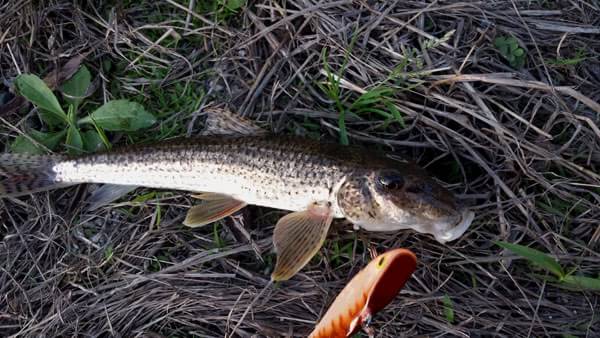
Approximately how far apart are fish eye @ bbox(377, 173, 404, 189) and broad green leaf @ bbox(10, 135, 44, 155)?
2810 millimetres

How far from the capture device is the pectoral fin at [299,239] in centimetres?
353

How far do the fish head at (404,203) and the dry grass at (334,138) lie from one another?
0.38 meters

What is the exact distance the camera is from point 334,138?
4.10 meters

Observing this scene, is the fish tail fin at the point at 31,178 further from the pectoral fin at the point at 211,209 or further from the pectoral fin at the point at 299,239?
the pectoral fin at the point at 299,239

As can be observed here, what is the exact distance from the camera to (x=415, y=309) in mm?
3715

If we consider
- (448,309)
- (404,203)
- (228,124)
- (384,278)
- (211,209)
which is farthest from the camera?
(228,124)

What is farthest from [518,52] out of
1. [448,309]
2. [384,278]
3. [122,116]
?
[122,116]

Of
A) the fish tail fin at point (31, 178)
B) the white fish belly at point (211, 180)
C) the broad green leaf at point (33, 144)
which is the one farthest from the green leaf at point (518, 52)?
the broad green leaf at point (33, 144)

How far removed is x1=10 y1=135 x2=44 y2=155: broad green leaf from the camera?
169 inches

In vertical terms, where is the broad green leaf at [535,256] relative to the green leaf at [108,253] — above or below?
above

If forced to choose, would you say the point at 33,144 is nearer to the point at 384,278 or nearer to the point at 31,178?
the point at 31,178

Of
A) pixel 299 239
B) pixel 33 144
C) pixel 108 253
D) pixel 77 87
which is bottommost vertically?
pixel 108 253

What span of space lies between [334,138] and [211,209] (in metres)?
1.10

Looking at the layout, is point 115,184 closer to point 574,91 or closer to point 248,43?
point 248,43
